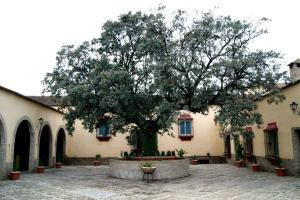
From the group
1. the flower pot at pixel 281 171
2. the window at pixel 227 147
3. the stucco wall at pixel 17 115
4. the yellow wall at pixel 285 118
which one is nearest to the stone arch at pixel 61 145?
the stucco wall at pixel 17 115

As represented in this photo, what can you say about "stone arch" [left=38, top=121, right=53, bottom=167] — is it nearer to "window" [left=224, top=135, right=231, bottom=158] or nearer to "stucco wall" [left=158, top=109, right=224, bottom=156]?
"stucco wall" [left=158, top=109, right=224, bottom=156]

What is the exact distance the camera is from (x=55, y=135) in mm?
21094

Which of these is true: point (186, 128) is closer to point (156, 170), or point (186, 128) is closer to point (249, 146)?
point (249, 146)

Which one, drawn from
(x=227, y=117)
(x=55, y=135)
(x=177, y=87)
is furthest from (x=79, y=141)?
(x=227, y=117)

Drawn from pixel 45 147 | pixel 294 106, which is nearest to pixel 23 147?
pixel 45 147

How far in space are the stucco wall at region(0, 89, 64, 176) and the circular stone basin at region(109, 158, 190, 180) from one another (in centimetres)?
505

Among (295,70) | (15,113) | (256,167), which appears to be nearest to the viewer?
(15,113)

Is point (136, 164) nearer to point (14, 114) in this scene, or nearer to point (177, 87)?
point (177, 87)

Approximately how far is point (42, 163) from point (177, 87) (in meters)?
11.4

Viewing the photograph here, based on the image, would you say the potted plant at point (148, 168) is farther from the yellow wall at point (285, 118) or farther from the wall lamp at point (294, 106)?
the wall lamp at point (294, 106)

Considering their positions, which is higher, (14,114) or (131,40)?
(131,40)

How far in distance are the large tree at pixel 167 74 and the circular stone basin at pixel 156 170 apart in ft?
6.51

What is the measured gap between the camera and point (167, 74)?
13.0 meters

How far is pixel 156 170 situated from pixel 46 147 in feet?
31.2
